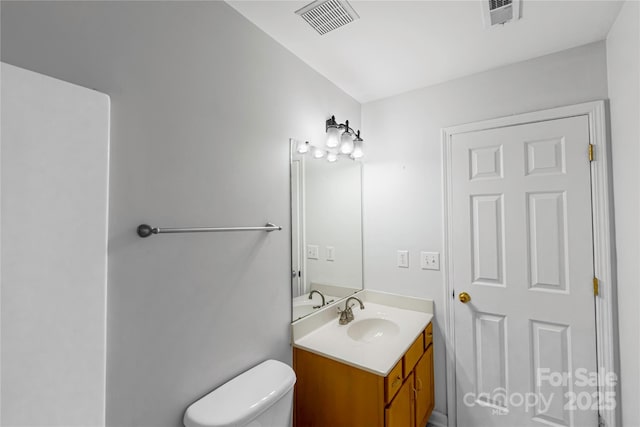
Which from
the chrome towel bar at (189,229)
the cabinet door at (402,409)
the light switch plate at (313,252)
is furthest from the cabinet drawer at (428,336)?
the chrome towel bar at (189,229)

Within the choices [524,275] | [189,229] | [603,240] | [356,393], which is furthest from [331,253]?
[603,240]

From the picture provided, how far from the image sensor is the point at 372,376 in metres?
1.30

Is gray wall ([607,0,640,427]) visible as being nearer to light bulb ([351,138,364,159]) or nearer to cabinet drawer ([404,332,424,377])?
cabinet drawer ([404,332,424,377])

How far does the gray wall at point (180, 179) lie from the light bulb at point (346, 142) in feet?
1.49

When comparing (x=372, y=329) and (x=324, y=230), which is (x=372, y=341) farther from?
(x=324, y=230)

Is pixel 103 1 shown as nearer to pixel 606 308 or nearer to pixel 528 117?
pixel 528 117

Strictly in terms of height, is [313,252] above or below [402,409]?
above

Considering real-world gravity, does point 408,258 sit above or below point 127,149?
below

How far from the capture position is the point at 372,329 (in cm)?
192

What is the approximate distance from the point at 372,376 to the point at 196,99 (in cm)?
142

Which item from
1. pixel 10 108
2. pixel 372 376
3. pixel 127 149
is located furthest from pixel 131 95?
pixel 372 376

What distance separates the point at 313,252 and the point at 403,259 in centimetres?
75

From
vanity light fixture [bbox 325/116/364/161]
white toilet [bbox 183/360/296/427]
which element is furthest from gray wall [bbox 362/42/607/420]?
white toilet [bbox 183/360/296/427]

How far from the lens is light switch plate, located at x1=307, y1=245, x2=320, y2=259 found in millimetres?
1713
